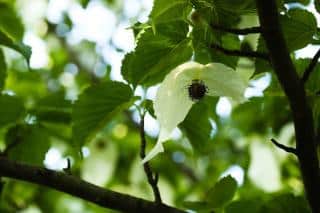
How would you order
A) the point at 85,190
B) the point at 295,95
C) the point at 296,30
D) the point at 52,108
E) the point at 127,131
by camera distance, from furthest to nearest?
the point at 127,131
the point at 52,108
the point at 85,190
the point at 296,30
the point at 295,95

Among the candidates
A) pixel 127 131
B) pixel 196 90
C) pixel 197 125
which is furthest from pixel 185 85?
pixel 127 131

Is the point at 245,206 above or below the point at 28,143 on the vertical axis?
below

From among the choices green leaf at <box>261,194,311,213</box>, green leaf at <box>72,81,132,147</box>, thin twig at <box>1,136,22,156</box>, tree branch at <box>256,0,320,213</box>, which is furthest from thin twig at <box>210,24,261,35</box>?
thin twig at <box>1,136,22,156</box>

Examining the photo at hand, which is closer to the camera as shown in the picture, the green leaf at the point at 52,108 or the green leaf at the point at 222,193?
the green leaf at the point at 222,193

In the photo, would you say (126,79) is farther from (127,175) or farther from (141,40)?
(127,175)

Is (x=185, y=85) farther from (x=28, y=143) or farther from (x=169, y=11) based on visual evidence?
(x=28, y=143)

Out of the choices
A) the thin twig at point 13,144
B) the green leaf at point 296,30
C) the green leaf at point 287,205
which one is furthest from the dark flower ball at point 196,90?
the thin twig at point 13,144

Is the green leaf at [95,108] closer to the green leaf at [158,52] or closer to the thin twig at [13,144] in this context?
the green leaf at [158,52]

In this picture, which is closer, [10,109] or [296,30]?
[296,30]
